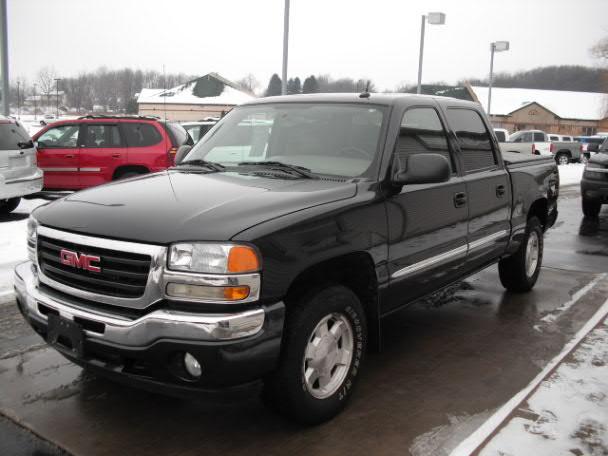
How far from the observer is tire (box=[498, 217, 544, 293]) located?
6000mm

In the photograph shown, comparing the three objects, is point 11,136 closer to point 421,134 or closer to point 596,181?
point 421,134

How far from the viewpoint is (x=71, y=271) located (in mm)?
3109

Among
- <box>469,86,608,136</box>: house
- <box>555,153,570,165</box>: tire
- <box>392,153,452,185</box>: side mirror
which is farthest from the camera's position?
<box>469,86,608,136</box>: house

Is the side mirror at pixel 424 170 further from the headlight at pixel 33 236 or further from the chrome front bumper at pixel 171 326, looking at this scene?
the headlight at pixel 33 236

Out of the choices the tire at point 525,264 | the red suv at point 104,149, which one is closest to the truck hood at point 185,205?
the tire at point 525,264

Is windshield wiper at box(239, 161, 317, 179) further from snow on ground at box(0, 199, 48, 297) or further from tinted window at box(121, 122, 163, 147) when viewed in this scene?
tinted window at box(121, 122, 163, 147)

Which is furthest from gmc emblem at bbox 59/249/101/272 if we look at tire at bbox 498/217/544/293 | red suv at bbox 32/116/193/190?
red suv at bbox 32/116/193/190

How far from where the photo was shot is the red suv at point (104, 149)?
1147 centimetres

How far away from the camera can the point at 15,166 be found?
9953mm

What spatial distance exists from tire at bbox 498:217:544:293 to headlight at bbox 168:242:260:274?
3940mm

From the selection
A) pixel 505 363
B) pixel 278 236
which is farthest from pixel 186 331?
pixel 505 363

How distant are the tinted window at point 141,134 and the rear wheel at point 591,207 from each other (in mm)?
8317

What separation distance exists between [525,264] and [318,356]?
353cm

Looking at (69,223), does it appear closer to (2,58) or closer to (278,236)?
(278,236)
